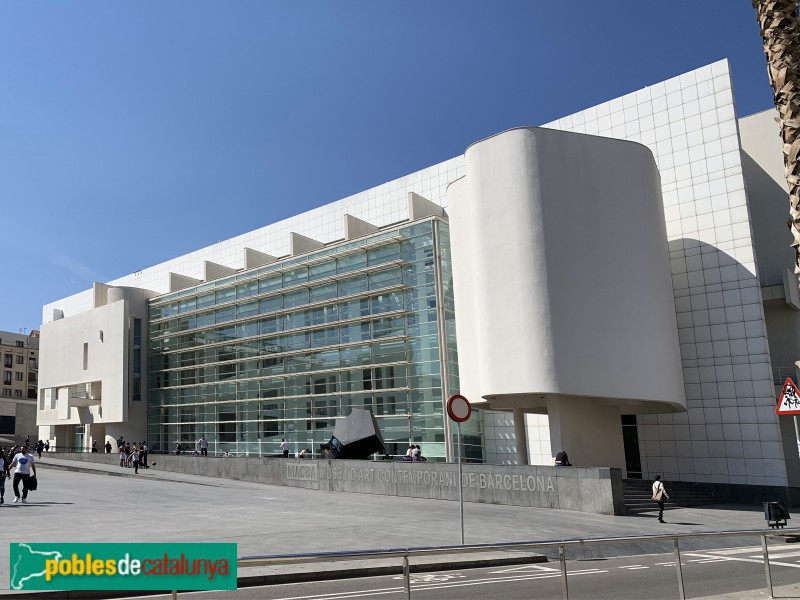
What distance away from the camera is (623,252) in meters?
26.5

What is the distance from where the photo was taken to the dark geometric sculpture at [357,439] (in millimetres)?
30062

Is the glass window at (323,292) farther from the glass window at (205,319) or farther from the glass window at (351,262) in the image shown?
the glass window at (205,319)

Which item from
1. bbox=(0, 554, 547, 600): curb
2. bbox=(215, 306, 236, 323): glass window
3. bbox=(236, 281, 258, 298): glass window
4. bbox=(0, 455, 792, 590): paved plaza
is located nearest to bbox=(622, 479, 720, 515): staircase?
bbox=(0, 455, 792, 590): paved plaza

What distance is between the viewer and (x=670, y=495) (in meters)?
26.4

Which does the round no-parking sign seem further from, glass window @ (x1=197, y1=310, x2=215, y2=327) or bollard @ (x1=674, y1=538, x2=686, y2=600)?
glass window @ (x1=197, y1=310, x2=215, y2=327)

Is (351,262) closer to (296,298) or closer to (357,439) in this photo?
(296,298)

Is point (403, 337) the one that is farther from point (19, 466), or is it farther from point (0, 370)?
point (0, 370)

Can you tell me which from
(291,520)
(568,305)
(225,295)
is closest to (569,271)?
(568,305)

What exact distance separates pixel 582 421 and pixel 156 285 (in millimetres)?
44975

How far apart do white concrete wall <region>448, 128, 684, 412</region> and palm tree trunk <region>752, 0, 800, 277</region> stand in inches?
678

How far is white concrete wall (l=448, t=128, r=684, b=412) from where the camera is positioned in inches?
984

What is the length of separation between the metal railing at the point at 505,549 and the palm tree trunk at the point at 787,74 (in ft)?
9.81

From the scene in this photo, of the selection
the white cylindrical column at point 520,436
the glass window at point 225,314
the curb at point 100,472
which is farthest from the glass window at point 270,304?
the white cylindrical column at point 520,436

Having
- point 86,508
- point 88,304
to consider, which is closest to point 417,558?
point 86,508
